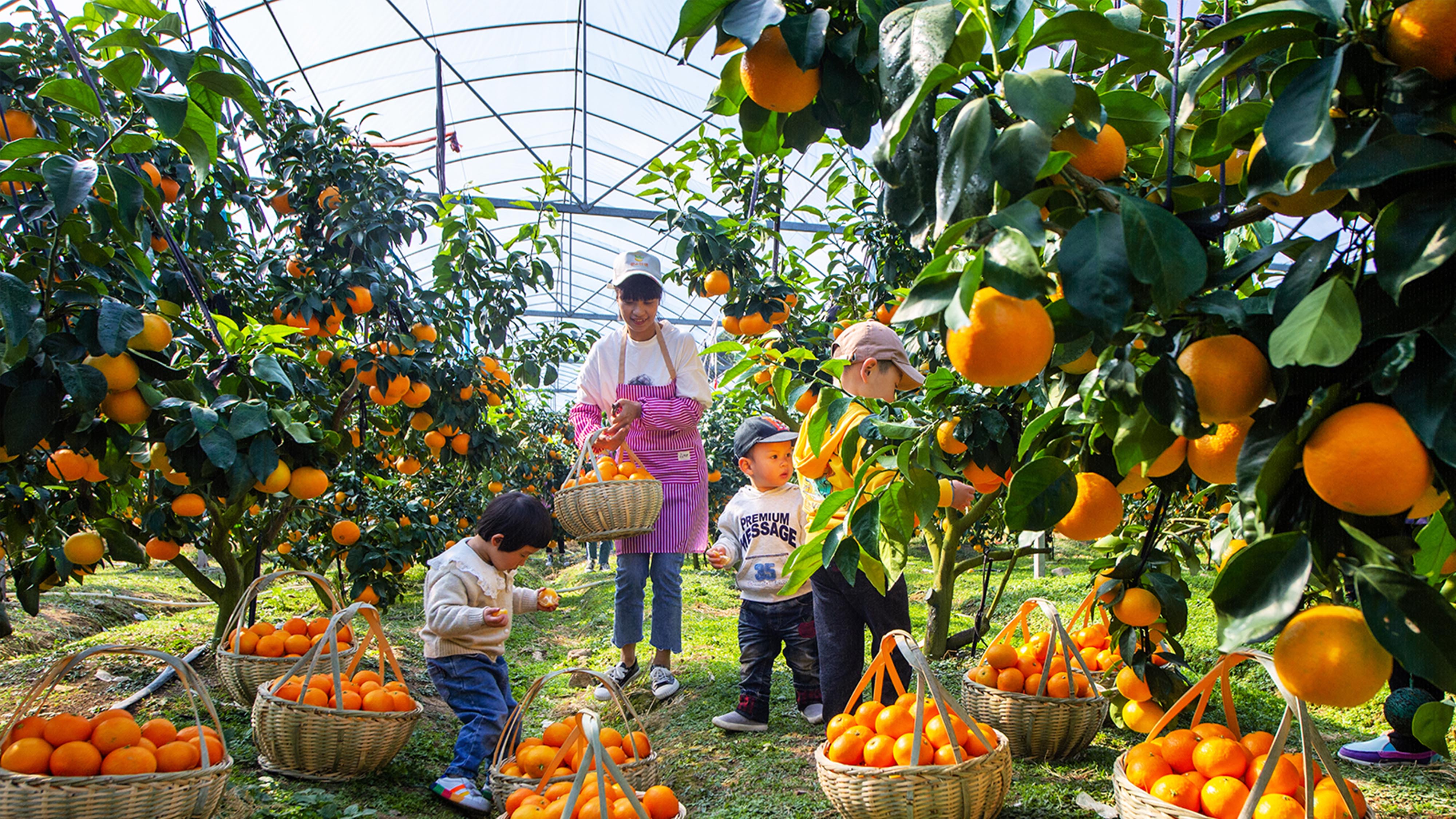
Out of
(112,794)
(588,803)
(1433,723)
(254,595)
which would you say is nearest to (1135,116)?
(1433,723)

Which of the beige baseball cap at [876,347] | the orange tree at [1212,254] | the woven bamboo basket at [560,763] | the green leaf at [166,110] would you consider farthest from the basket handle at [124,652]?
the orange tree at [1212,254]

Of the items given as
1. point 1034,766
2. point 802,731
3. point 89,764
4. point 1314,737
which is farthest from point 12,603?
point 1314,737

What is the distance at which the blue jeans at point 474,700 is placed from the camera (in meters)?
2.50

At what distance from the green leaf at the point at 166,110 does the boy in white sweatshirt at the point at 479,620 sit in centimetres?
177

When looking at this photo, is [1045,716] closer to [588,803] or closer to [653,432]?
[588,803]

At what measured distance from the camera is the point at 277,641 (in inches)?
111

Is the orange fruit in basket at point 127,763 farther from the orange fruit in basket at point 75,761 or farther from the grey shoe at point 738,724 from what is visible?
the grey shoe at point 738,724

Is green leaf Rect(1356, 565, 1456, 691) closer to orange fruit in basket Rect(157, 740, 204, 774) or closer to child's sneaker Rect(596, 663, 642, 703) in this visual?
orange fruit in basket Rect(157, 740, 204, 774)

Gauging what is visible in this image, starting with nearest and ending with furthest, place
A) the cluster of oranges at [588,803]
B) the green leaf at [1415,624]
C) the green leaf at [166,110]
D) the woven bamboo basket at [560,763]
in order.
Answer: the green leaf at [1415,624] → the green leaf at [166,110] → the cluster of oranges at [588,803] → the woven bamboo basket at [560,763]

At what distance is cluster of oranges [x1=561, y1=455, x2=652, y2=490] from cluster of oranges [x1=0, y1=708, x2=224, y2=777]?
1.47 metres

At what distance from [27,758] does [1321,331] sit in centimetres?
219

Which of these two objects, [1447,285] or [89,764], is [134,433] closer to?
[89,764]

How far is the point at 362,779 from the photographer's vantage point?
2416mm

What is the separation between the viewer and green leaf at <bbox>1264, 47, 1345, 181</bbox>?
514mm
